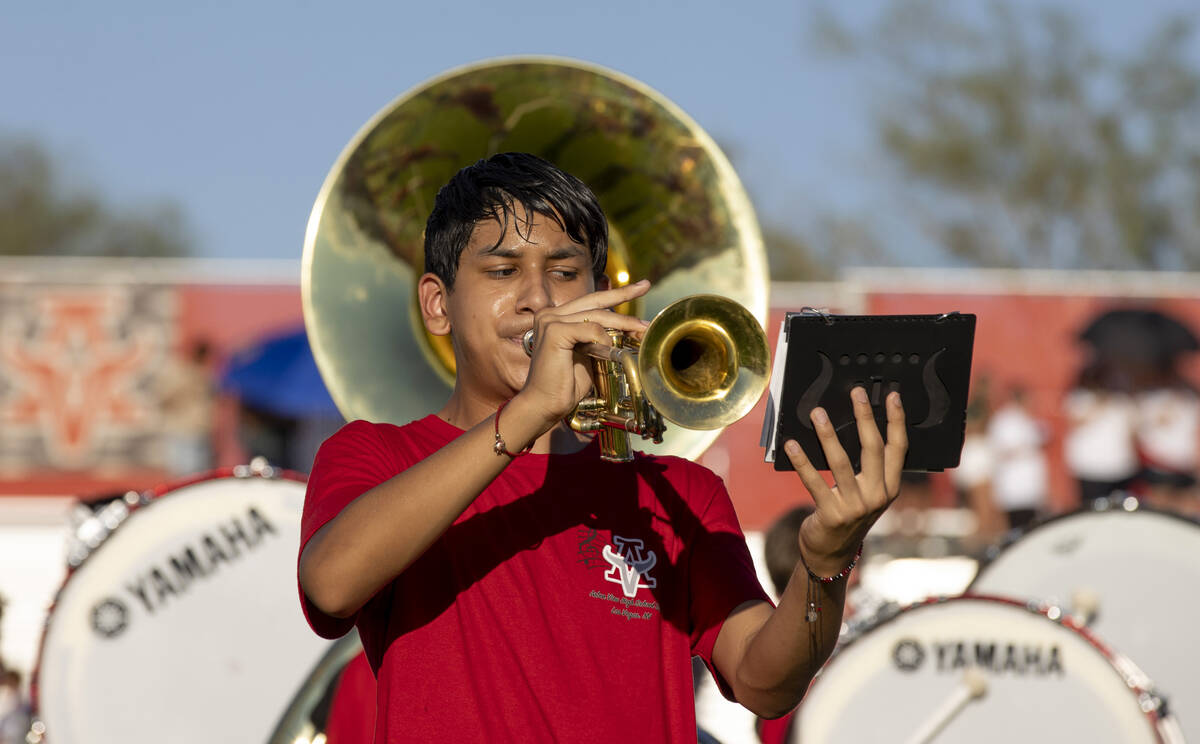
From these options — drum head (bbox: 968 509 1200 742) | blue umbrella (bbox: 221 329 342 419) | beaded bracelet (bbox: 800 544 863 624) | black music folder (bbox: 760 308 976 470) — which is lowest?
beaded bracelet (bbox: 800 544 863 624)

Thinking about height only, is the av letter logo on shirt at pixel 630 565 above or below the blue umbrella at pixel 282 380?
below

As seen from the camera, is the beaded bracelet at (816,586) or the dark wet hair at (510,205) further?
the dark wet hair at (510,205)

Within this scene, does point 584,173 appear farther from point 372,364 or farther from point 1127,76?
point 1127,76

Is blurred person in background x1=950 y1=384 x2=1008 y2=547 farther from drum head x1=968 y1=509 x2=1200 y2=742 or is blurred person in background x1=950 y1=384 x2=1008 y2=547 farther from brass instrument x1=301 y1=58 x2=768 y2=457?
brass instrument x1=301 y1=58 x2=768 y2=457

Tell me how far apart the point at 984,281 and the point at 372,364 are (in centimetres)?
1313

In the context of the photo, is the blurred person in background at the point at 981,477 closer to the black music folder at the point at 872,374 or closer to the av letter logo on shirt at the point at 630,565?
the av letter logo on shirt at the point at 630,565

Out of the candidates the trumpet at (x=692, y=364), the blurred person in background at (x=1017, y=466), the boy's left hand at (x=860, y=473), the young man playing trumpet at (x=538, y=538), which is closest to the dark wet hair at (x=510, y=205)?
the young man playing trumpet at (x=538, y=538)

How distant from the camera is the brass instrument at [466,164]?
3.68 metres

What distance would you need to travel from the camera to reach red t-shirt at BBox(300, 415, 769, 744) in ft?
6.75

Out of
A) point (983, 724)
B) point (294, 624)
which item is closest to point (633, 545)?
point (983, 724)

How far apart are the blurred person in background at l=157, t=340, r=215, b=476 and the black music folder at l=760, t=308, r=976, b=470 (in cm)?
1498

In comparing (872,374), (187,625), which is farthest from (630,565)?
(187,625)

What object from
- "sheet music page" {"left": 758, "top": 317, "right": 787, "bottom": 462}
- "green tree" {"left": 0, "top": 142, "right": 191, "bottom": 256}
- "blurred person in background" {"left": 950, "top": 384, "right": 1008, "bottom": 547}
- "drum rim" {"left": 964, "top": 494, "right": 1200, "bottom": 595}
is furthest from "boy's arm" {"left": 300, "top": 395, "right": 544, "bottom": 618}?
"green tree" {"left": 0, "top": 142, "right": 191, "bottom": 256}

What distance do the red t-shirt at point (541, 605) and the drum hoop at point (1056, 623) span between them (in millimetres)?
1804
